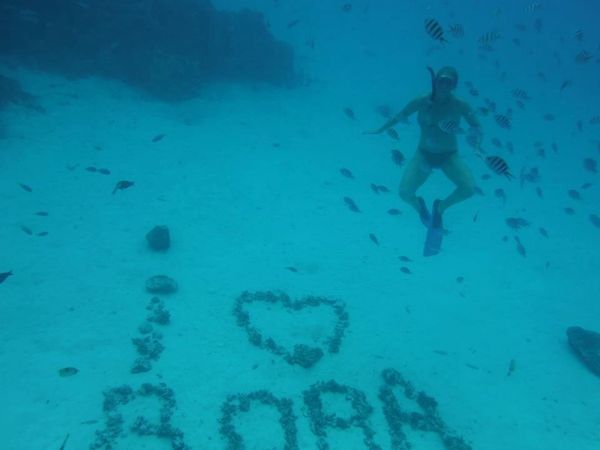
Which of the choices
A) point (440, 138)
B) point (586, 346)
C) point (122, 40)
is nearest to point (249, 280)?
point (440, 138)

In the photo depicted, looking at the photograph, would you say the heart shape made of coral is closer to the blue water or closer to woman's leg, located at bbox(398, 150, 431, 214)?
the blue water

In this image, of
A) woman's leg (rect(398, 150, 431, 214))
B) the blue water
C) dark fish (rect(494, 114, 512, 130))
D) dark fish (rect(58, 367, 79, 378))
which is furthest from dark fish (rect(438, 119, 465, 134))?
dark fish (rect(58, 367, 79, 378))

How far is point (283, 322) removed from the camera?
361 inches

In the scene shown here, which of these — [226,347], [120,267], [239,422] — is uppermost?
[120,267]

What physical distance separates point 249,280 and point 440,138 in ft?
18.2

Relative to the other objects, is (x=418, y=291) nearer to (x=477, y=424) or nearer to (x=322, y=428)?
(x=477, y=424)

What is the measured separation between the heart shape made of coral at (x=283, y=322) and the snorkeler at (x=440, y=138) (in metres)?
3.17

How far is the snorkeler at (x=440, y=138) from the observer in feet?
24.2

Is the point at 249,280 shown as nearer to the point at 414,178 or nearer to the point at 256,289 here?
the point at 256,289

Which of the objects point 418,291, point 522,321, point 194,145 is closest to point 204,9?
point 194,145

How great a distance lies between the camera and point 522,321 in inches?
445

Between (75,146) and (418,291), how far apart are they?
12088 mm

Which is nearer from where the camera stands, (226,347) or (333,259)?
(226,347)

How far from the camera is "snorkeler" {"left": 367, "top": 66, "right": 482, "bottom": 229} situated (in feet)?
24.2
